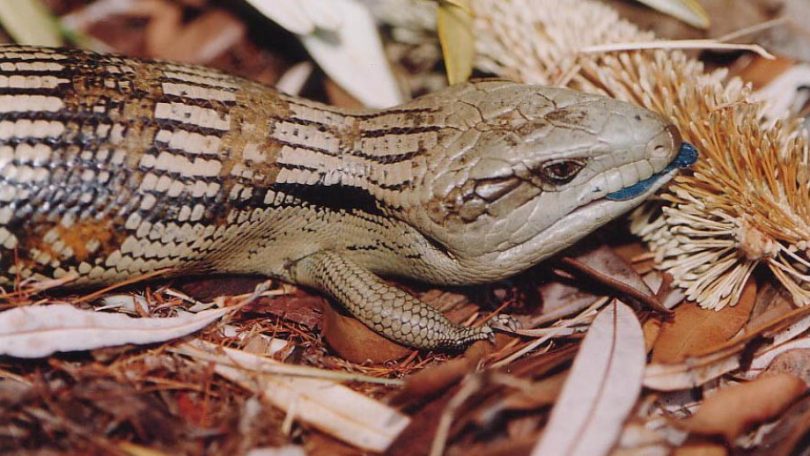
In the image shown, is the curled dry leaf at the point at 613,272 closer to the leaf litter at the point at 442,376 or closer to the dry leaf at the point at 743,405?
the leaf litter at the point at 442,376

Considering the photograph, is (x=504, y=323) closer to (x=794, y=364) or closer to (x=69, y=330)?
(x=794, y=364)

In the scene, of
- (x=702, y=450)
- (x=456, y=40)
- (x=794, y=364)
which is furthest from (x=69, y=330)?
(x=794, y=364)

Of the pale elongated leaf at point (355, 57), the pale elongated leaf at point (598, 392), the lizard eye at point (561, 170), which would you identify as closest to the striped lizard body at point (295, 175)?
the lizard eye at point (561, 170)

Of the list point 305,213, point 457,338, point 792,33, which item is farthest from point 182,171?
point 792,33

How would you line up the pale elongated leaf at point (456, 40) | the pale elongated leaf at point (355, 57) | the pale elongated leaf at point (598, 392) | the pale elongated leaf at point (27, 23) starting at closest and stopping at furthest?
the pale elongated leaf at point (598, 392) → the pale elongated leaf at point (456, 40) → the pale elongated leaf at point (27, 23) → the pale elongated leaf at point (355, 57)

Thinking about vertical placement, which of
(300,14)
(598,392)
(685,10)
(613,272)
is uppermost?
(685,10)

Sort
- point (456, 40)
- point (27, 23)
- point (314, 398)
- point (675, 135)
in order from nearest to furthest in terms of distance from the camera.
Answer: point (314, 398) → point (675, 135) → point (456, 40) → point (27, 23)

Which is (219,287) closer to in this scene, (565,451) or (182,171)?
(182,171)
